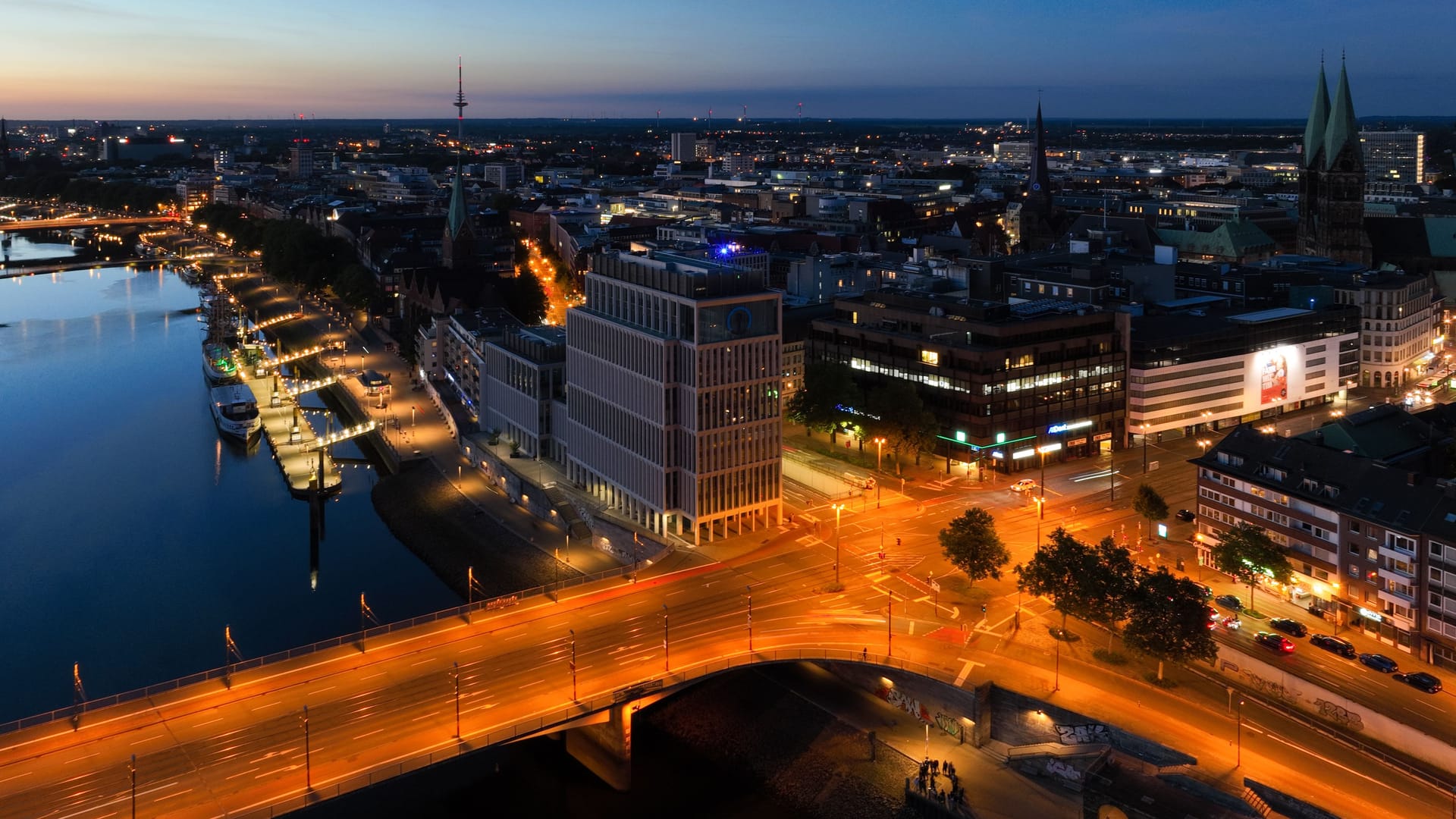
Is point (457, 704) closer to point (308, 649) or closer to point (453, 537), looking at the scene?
point (308, 649)

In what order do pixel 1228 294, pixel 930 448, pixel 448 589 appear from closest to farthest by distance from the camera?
pixel 448 589 < pixel 930 448 < pixel 1228 294

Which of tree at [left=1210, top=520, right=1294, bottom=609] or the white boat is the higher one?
the white boat

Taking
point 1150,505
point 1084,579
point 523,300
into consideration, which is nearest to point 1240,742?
point 1084,579

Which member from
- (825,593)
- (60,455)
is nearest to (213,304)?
(60,455)

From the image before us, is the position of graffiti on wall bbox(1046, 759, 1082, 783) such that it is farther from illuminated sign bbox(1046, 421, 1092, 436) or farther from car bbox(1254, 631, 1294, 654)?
illuminated sign bbox(1046, 421, 1092, 436)

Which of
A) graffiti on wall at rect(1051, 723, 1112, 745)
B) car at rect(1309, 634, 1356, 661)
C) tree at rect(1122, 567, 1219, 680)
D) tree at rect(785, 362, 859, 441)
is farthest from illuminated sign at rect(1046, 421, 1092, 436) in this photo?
graffiti on wall at rect(1051, 723, 1112, 745)

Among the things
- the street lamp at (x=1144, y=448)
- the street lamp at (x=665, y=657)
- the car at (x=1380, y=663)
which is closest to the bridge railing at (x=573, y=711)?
the street lamp at (x=665, y=657)

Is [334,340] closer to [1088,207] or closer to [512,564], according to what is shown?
[512,564]

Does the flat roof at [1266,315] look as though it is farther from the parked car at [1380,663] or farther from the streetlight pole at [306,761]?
the streetlight pole at [306,761]
